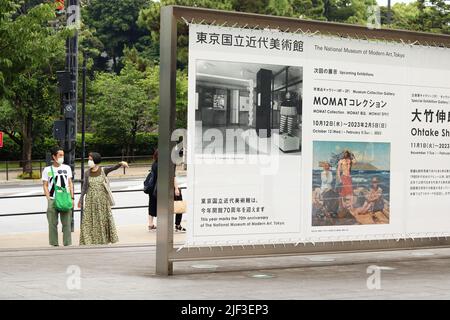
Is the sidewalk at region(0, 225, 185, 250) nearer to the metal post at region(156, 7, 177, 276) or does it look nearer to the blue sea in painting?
the blue sea in painting

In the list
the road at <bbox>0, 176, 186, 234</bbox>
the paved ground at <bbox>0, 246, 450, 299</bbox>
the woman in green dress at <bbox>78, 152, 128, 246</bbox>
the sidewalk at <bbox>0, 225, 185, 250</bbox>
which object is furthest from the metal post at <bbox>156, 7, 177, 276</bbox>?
the road at <bbox>0, 176, 186, 234</bbox>

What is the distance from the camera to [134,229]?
63.3ft

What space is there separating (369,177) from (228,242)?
200cm

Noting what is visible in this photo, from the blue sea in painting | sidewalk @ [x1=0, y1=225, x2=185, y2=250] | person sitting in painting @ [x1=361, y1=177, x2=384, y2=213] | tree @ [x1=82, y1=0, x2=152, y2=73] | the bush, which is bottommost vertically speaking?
the bush

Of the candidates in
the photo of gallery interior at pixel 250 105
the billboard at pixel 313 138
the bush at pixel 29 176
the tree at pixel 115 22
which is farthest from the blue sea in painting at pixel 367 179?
the tree at pixel 115 22

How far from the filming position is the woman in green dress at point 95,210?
15.3 m

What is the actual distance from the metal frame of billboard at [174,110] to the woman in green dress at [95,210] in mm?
5095

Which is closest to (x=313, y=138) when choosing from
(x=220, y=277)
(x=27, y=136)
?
(x=220, y=277)


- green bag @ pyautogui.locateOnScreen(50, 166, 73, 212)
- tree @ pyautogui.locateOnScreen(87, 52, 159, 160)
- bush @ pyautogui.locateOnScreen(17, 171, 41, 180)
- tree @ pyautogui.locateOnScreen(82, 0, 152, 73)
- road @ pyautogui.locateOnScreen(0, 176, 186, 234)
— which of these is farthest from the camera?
tree @ pyautogui.locateOnScreen(82, 0, 152, 73)

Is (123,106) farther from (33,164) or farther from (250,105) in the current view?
(250,105)

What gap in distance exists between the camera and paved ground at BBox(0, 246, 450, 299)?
8.86 m

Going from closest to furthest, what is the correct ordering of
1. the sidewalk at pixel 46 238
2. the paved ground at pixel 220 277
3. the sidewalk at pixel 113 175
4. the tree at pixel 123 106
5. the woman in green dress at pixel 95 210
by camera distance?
1. the paved ground at pixel 220 277
2. the woman in green dress at pixel 95 210
3. the sidewalk at pixel 46 238
4. the sidewalk at pixel 113 175
5. the tree at pixel 123 106

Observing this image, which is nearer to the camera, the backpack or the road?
the backpack

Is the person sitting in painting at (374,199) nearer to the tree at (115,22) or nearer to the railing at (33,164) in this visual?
the railing at (33,164)
